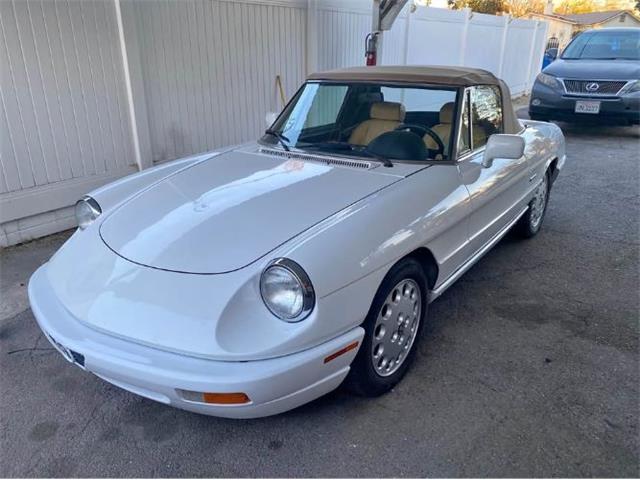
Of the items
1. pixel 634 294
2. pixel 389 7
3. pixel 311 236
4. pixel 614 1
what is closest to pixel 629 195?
pixel 634 294

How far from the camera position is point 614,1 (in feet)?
173

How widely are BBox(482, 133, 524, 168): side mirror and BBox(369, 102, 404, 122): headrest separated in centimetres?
64

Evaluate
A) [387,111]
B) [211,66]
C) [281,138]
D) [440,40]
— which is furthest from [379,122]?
[440,40]

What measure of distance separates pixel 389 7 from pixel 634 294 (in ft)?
17.9

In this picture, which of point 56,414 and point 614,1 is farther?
point 614,1

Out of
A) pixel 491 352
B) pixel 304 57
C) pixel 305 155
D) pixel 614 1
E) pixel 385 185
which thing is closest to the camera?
pixel 385 185

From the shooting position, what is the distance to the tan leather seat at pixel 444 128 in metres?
3.07

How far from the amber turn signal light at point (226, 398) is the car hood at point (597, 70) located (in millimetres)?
9309

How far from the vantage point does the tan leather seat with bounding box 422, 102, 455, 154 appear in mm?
3066

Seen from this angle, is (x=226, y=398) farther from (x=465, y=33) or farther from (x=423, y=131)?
(x=465, y=33)

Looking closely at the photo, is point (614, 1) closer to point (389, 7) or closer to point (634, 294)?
point (389, 7)

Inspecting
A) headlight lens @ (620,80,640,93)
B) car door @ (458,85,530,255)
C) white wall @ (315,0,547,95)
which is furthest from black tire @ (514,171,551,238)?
headlight lens @ (620,80,640,93)

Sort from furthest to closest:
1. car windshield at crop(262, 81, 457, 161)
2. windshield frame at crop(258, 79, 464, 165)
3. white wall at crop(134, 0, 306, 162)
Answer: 1. white wall at crop(134, 0, 306, 162)
2. car windshield at crop(262, 81, 457, 161)
3. windshield frame at crop(258, 79, 464, 165)

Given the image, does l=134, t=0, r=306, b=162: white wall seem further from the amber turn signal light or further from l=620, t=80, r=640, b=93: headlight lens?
l=620, t=80, r=640, b=93: headlight lens
